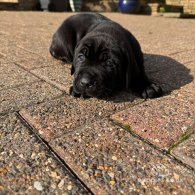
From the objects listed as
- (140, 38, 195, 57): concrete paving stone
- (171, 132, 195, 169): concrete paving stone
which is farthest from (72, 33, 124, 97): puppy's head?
(140, 38, 195, 57): concrete paving stone

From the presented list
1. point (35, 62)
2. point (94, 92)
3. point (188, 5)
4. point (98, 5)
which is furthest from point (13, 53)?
point (188, 5)

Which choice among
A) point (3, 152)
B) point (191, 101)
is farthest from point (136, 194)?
point (191, 101)

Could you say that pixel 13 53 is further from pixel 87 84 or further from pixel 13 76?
pixel 87 84

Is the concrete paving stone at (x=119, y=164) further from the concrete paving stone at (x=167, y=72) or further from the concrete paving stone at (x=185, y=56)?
the concrete paving stone at (x=185, y=56)

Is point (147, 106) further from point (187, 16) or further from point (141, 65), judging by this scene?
point (187, 16)

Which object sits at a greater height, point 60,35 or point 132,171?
point 60,35

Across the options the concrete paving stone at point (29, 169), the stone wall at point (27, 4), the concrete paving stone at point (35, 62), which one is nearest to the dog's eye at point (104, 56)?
the concrete paving stone at point (29, 169)

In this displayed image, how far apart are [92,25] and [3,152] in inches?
82.4

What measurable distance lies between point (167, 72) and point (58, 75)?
1.27m

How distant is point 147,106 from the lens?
244cm

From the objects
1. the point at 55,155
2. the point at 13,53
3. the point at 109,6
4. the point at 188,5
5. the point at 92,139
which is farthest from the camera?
the point at 109,6

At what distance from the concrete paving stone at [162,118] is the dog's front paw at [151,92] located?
57mm

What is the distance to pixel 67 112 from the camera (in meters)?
2.28

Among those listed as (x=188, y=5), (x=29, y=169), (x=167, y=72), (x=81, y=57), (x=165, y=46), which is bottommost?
(x=188, y=5)
